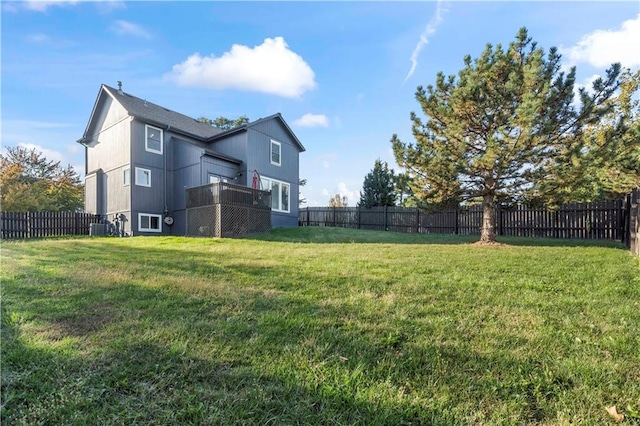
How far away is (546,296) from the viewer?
3.70m

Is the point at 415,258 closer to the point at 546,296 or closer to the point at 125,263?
the point at 546,296

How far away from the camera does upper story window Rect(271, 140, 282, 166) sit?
16703 millimetres

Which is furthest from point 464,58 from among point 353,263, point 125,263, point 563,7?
point 125,263

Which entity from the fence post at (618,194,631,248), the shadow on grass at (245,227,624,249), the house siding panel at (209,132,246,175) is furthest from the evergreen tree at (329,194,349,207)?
the fence post at (618,194,631,248)

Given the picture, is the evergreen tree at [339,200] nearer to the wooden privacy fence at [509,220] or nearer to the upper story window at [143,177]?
the wooden privacy fence at [509,220]

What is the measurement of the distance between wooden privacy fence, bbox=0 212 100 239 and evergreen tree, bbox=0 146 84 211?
651cm

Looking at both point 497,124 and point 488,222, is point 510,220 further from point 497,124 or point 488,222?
point 497,124

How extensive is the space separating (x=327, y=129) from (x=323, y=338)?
550 inches

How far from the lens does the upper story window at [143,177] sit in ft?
46.2

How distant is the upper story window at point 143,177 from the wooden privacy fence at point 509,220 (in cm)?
1034

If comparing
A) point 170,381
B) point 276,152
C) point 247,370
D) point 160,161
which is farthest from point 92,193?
point 247,370

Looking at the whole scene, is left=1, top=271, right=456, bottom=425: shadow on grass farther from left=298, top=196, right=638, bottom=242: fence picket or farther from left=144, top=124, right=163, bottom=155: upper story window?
left=144, top=124, right=163, bottom=155: upper story window

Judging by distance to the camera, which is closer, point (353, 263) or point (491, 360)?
point (491, 360)

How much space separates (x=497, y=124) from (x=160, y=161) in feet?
45.1
